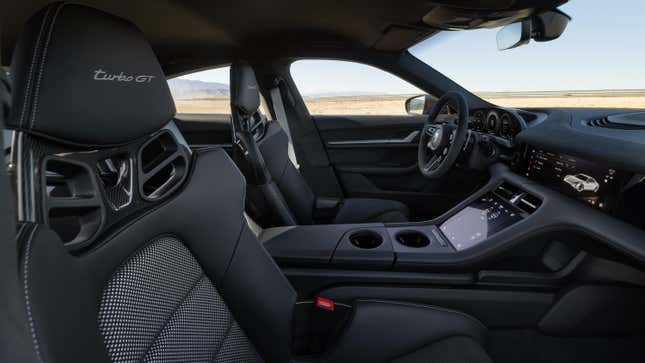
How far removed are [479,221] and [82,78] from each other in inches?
53.9

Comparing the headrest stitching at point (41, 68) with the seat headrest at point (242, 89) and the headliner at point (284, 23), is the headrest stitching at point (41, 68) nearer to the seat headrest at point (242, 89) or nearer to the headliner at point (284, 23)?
the seat headrest at point (242, 89)

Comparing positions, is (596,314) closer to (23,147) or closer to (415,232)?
(415,232)

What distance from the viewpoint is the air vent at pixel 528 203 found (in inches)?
55.3

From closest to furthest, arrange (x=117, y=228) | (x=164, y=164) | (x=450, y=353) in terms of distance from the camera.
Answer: (x=117, y=228), (x=164, y=164), (x=450, y=353)

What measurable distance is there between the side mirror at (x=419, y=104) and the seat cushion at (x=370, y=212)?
0.75m

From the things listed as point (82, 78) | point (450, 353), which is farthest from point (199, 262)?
point (450, 353)

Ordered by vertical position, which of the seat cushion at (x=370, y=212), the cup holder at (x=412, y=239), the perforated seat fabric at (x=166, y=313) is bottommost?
the seat cushion at (x=370, y=212)

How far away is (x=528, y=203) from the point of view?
57.2 inches

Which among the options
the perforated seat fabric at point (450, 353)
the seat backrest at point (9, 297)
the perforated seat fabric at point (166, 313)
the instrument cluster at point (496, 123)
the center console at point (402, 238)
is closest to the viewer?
the seat backrest at point (9, 297)

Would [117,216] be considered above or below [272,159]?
above

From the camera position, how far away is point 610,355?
1312 millimetres

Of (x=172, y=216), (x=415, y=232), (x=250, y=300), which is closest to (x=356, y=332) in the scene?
(x=250, y=300)

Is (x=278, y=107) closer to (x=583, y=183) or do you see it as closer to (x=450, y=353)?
(x=583, y=183)

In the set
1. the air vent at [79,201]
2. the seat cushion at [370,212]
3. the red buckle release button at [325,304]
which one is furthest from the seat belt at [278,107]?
the air vent at [79,201]
